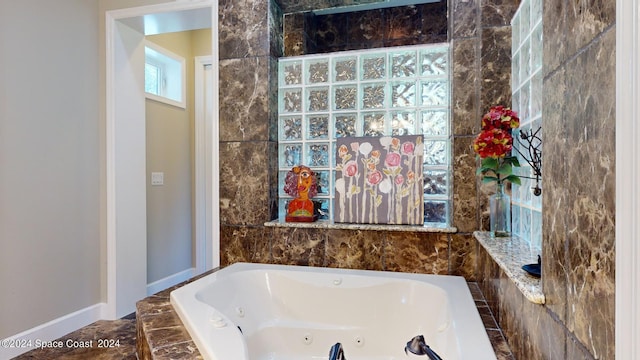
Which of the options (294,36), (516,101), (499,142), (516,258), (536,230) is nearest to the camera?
(516,258)

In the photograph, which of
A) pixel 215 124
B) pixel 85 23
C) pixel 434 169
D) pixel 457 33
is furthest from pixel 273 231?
pixel 85 23

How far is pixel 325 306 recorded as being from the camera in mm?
2020

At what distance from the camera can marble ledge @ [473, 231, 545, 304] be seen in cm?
99

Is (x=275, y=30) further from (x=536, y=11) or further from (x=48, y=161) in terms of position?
(x=48, y=161)

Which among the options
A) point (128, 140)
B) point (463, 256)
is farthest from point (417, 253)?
point (128, 140)

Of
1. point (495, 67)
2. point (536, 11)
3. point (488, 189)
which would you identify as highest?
point (536, 11)

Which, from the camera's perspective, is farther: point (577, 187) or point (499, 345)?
point (499, 345)

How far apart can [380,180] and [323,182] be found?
1.35 feet

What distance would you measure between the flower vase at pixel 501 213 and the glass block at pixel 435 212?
49 centimetres

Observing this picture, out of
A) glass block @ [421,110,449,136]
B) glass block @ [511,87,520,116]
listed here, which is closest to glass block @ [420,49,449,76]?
glass block @ [421,110,449,136]

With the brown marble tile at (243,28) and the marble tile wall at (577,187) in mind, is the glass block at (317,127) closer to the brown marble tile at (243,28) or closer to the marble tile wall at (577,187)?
the brown marble tile at (243,28)

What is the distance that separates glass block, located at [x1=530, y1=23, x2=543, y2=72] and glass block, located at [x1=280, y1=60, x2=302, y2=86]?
1397 millimetres

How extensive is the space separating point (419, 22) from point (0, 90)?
8.68 ft

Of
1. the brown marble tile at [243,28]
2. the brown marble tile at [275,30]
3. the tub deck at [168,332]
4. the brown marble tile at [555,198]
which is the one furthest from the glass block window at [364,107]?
the brown marble tile at [555,198]
